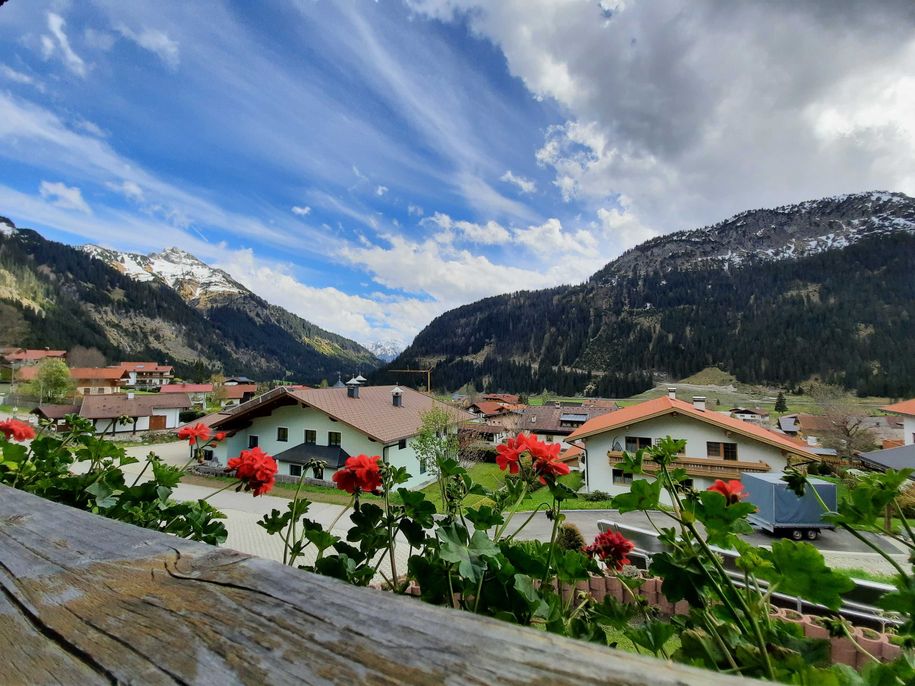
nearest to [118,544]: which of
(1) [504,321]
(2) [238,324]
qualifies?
(1) [504,321]

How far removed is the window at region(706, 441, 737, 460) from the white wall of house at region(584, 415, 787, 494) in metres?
0.15

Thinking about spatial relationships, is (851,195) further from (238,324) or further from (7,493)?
(238,324)

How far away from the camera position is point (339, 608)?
1.96 feet

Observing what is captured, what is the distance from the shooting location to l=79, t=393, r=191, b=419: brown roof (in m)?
33.3

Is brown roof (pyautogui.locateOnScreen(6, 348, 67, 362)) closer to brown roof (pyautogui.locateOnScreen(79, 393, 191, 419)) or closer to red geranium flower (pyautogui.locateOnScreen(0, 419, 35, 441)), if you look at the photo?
brown roof (pyautogui.locateOnScreen(79, 393, 191, 419))

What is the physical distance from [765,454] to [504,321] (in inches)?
5434

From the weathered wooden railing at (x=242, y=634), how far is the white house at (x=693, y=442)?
1828cm

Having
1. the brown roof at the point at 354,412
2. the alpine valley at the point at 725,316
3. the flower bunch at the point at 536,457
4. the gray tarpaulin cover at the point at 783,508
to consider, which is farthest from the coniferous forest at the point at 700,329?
the flower bunch at the point at 536,457

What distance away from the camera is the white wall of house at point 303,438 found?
2000 cm

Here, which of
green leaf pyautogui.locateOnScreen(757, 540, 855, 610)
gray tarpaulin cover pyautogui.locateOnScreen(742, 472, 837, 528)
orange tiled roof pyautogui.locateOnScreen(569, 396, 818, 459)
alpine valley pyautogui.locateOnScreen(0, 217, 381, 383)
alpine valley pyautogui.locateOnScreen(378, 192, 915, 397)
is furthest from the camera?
alpine valley pyautogui.locateOnScreen(378, 192, 915, 397)

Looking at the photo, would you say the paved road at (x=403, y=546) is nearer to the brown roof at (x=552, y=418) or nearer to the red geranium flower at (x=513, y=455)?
the red geranium flower at (x=513, y=455)

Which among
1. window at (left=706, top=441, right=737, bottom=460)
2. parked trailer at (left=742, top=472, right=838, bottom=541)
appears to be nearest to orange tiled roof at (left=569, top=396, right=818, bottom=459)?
window at (left=706, top=441, right=737, bottom=460)

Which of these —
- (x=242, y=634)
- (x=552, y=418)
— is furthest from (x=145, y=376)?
(x=242, y=634)

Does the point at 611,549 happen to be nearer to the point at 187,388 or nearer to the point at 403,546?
the point at 403,546
